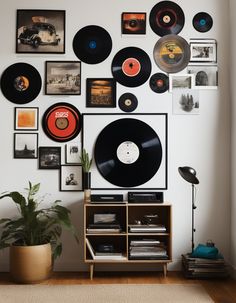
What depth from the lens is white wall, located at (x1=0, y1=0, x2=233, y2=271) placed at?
14.8 feet

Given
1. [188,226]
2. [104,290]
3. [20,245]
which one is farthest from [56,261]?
[188,226]

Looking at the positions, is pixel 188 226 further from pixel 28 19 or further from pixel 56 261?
pixel 28 19

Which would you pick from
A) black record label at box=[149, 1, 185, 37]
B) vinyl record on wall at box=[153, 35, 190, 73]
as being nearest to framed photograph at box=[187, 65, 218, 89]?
vinyl record on wall at box=[153, 35, 190, 73]

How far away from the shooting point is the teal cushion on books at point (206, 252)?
426 cm

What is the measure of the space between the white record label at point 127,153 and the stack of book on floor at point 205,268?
3.52 feet

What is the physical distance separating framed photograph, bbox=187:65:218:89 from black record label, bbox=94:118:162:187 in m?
0.65

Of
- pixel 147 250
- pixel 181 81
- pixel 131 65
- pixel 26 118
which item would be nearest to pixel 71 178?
pixel 26 118

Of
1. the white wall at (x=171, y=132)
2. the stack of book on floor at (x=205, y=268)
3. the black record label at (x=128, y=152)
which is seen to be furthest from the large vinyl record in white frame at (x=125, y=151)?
the stack of book on floor at (x=205, y=268)

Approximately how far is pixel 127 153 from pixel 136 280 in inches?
46.2

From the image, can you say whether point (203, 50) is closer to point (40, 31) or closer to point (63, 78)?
point (63, 78)

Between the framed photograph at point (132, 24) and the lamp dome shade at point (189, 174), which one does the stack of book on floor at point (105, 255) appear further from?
the framed photograph at point (132, 24)

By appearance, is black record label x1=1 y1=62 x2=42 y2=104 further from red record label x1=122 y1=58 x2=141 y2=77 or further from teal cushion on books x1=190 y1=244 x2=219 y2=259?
teal cushion on books x1=190 y1=244 x2=219 y2=259

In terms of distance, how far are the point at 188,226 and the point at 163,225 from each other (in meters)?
0.30

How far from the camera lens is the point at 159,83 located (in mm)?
4562
